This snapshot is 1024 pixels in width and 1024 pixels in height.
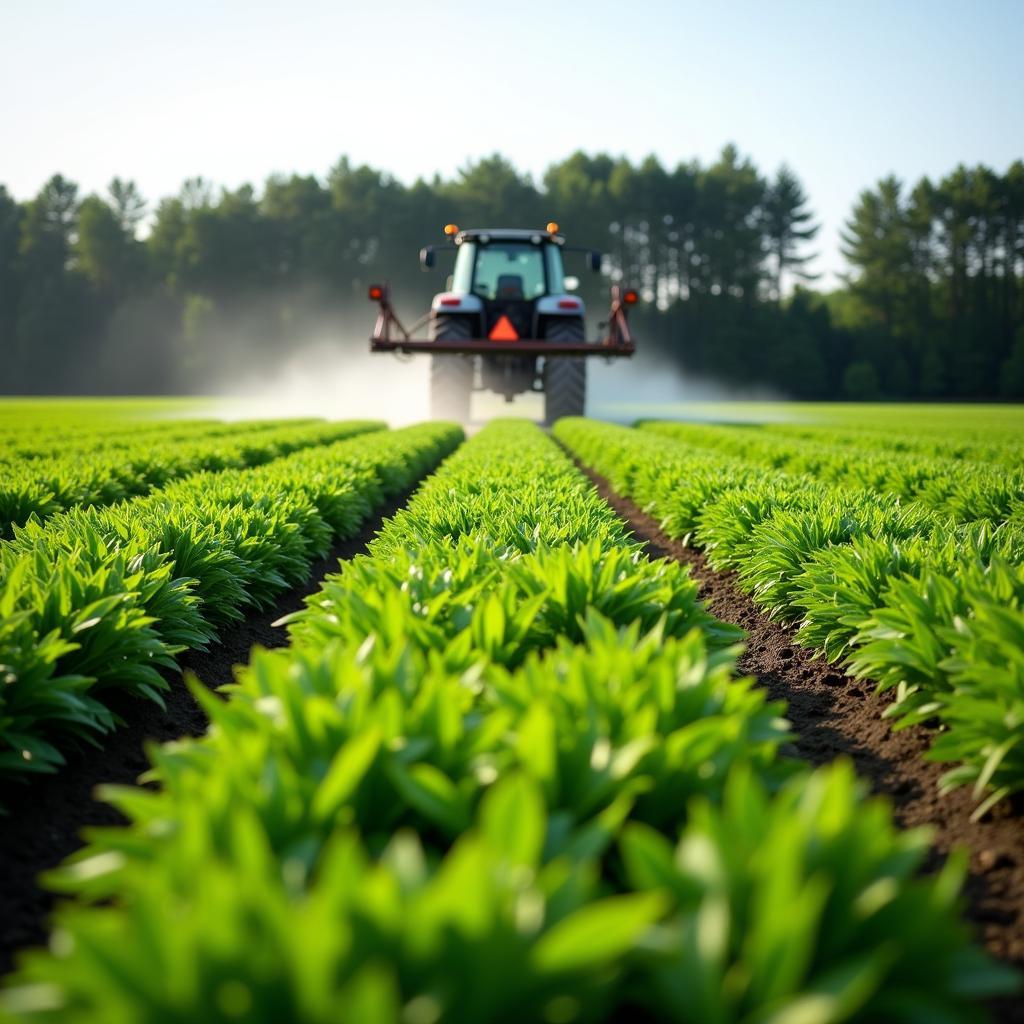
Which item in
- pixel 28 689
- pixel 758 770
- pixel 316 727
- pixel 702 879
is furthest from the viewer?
pixel 28 689

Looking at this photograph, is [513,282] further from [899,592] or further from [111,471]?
[899,592]

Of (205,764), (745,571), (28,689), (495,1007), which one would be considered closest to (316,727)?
(205,764)

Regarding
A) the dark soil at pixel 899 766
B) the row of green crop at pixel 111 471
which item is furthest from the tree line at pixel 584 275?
the dark soil at pixel 899 766

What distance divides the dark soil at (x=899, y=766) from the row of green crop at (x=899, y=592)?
0.10 metres

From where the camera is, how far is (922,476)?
27.3ft

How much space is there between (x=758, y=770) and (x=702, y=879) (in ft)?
2.91

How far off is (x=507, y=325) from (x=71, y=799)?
45.9 ft

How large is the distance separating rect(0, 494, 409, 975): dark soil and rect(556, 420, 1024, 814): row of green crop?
282 cm

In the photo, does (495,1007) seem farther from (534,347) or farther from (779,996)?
(534,347)

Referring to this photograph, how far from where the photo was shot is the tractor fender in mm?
16844

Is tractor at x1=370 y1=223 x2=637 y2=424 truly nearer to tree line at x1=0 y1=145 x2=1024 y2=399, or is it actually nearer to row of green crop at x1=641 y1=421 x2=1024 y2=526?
row of green crop at x1=641 y1=421 x2=1024 y2=526

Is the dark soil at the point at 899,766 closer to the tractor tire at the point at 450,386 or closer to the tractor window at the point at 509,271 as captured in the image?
the tractor window at the point at 509,271

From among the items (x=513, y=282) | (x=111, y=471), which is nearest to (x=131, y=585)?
(x=111, y=471)

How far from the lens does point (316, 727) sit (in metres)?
2.11
